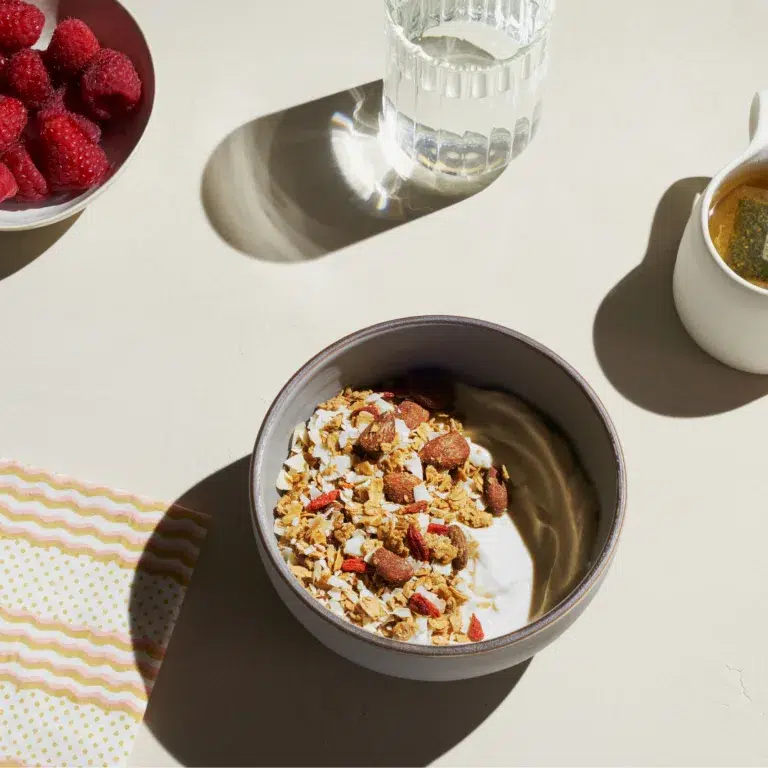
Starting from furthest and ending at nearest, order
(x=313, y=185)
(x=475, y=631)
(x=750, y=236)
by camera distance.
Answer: (x=313, y=185), (x=750, y=236), (x=475, y=631)

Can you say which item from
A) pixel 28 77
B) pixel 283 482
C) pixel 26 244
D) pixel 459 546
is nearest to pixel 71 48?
pixel 28 77

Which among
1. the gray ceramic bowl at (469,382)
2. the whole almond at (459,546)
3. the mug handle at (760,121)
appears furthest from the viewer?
the mug handle at (760,121)

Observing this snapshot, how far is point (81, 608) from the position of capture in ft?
2.41

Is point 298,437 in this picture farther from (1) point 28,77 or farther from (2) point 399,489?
(1) point 28,77

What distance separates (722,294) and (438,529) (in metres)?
0.29

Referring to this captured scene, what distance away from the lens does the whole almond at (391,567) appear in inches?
26.7

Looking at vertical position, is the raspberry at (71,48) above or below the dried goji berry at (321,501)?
above

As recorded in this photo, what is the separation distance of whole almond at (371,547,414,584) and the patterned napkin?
158 mm

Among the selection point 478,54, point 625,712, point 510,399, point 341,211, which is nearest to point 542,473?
point 510,399

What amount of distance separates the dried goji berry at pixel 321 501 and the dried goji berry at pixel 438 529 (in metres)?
0.07

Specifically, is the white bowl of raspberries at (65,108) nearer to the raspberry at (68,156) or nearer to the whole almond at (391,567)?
the raspberry at (68,156)

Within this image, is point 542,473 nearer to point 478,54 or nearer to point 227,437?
point 227,437

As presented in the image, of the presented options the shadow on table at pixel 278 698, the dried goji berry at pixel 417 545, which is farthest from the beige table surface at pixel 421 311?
the dried goji berry at pixel 417 545

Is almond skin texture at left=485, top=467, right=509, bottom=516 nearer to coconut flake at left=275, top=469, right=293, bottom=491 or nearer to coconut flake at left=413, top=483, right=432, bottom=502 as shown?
coconut flake at left=413, top=483, right=432, bottom=502
